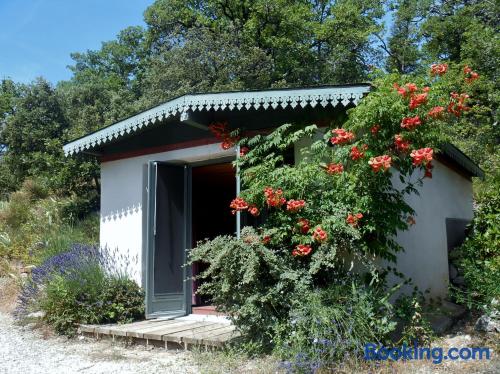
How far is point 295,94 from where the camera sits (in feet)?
19.3

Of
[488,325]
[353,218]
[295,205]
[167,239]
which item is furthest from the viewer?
[167,239]

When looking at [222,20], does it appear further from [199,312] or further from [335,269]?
[335,269]

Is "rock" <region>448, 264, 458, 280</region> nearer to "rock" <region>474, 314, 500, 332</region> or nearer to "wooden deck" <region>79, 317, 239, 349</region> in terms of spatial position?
"rock" <region>474, 314, 500, 332</region>

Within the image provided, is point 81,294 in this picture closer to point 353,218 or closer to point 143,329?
point 143,329

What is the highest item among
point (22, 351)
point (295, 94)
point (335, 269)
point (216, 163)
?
point (295, 94)

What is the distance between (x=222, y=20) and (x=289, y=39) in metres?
3.54

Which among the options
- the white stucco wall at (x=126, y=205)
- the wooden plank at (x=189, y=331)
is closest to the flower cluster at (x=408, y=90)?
the white stucco wall at (x=126, y=205)

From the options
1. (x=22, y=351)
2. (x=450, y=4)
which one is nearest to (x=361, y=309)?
(x=22, y=351)

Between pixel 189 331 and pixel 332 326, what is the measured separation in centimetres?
228

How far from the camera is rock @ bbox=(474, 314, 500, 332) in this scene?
5410mm

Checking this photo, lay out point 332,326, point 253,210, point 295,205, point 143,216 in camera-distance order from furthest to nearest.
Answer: point 143,216 < point 253,210 < point 295,205 < point 332,326

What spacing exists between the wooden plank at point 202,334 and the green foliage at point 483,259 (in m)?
2.95

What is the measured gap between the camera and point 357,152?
204 inches

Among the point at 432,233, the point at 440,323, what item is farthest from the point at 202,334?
the point at 432,233
